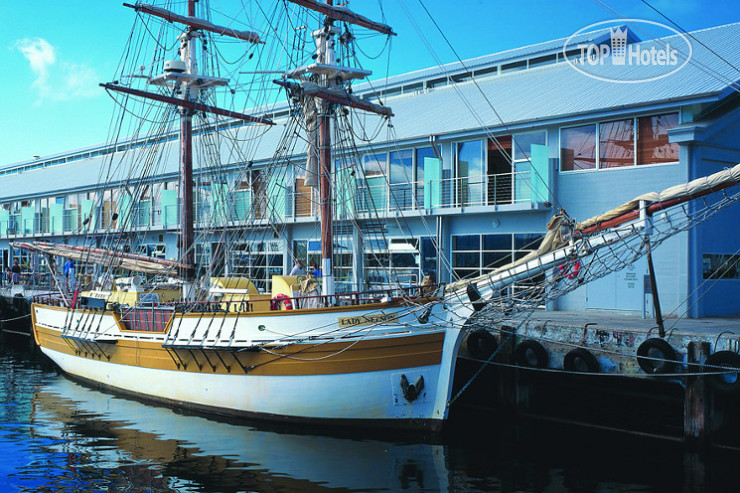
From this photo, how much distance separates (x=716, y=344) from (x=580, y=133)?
31.2ft

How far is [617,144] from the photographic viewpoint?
64.3ft

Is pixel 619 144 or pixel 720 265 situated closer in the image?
pixel 720 265

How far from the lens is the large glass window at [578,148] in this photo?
793 inches

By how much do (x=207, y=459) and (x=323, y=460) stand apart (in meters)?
2.03

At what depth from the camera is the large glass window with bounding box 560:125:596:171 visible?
20.1 m

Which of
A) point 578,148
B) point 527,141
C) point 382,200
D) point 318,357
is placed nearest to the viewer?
point 318,357

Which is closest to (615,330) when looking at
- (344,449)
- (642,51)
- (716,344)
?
(716,344)

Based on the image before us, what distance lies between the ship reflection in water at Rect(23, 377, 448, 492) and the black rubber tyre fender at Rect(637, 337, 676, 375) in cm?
432

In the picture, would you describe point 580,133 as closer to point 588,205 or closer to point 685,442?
point 588,205

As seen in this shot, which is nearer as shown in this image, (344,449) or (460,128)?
(344,449)

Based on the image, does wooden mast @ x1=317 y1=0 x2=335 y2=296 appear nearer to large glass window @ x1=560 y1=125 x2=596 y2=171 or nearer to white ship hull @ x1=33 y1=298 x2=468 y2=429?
white ship hull @ x1=33 y1=298 x2=468 y2=429

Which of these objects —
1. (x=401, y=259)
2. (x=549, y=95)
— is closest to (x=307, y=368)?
(x=401, y=259)

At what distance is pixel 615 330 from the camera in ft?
45.0

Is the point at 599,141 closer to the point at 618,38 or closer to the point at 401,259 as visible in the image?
the point at 401,259
